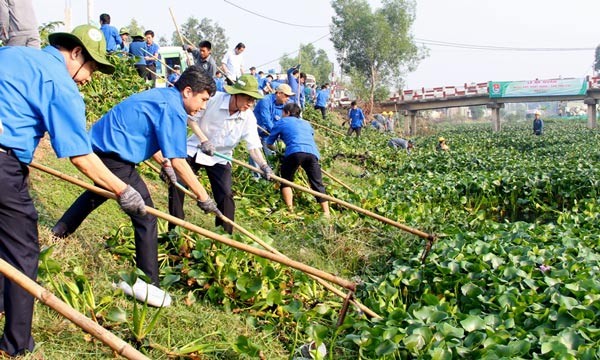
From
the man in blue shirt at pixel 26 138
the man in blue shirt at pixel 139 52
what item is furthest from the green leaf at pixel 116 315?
the man in blue shirt at pixel 139 52

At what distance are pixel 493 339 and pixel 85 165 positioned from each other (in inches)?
100

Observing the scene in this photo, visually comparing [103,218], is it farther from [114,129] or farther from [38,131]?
[38,131]

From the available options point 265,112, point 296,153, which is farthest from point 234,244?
point 265,112

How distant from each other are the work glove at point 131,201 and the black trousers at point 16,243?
19.8 inches

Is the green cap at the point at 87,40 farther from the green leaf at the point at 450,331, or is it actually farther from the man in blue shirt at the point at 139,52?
the man in blue shirt at the point at 139,52

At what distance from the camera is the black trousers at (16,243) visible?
9.64ft

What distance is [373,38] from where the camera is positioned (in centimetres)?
4397

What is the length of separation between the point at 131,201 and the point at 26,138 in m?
0.71

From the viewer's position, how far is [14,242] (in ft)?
9.78

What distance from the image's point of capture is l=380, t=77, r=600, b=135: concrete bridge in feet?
119

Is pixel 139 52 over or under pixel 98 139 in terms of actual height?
over

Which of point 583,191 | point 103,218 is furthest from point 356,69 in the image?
point 103,218

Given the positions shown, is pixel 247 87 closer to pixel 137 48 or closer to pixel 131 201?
pixel 131 201

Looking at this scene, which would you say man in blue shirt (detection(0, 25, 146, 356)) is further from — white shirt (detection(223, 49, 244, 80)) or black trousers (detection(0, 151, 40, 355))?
white shirt (detection(223, 49, 244, 80))
